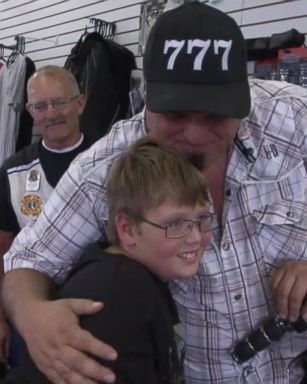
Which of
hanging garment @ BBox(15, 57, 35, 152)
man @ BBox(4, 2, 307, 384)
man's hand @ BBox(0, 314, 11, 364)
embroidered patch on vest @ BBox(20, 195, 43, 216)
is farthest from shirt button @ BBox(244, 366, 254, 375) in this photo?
hanging garment @ BBox(15, 57, 35, 152)

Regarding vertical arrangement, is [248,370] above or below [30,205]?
below

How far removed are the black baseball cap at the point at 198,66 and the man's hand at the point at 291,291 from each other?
13.6 inches

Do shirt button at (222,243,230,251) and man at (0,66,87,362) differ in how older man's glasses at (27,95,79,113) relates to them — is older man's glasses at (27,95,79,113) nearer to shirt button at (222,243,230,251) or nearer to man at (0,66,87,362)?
man at (0,66,87,362)

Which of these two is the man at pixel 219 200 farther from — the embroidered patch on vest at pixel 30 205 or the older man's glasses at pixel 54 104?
the older man's glasses at pixel 54 104

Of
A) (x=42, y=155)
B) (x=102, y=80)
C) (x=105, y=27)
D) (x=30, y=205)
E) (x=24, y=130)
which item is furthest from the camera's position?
(x=24, y=130)

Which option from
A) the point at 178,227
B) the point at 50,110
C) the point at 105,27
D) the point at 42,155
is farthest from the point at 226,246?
the point at 105,27

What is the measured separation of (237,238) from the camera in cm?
125

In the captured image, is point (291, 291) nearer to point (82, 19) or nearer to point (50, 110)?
point (50, 110)

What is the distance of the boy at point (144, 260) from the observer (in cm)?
98

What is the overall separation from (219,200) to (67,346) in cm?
51

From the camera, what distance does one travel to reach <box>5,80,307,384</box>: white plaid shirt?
4.07 ft

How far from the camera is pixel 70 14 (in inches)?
200

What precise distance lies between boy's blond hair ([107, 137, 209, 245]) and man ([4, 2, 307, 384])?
5cm

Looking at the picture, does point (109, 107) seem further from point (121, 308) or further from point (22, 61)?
point (121, 308)
